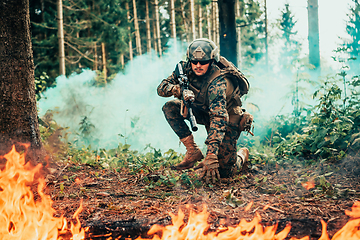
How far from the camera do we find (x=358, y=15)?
10.9 meters

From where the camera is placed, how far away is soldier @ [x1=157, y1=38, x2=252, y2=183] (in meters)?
3.76

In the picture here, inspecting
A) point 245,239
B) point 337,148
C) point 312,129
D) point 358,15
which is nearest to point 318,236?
point 245,239

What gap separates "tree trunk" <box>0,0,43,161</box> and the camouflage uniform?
1.85 meters

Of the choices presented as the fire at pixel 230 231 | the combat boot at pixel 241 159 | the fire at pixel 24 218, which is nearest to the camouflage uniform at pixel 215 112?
the combat boot at pixel 241 159

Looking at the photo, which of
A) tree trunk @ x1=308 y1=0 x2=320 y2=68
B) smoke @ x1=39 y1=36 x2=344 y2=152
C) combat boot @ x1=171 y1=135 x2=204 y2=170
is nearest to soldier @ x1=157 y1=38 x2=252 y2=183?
combat boot @ x1=171 y1=135 x2=204 y2=170

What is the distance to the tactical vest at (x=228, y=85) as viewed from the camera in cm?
406

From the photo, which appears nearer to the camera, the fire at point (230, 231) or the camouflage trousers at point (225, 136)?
the fire at point (230, 231)

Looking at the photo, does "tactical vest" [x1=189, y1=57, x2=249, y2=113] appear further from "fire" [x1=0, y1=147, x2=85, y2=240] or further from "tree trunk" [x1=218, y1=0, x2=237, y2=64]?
"fire" [x1=0, y1=147, x2=85, y2=240]

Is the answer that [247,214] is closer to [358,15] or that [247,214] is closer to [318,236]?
[318,236]

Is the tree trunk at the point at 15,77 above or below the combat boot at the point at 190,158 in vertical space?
above

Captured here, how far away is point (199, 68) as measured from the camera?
4.05 metres

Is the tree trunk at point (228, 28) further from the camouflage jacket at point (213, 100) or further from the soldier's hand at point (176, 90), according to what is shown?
the soldier's hand at point (176, 90)

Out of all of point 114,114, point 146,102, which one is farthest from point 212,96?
point 146,102

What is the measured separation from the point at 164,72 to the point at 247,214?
1228 cm
